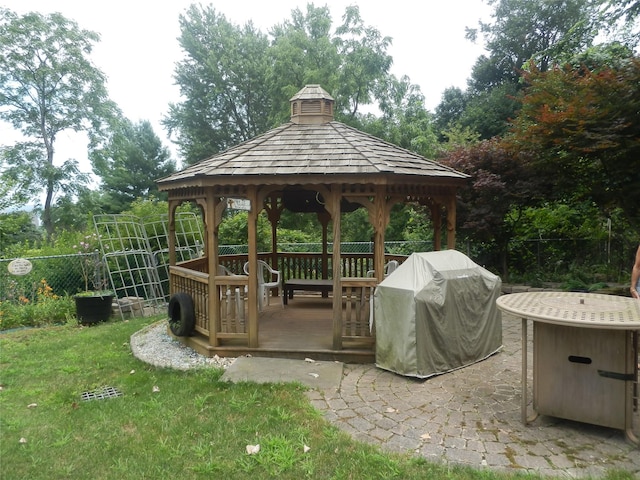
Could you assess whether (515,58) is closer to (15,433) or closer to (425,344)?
(425,344)

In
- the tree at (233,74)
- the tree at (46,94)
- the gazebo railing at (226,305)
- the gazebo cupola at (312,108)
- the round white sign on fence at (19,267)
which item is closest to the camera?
the gazebo railing at (226,305)

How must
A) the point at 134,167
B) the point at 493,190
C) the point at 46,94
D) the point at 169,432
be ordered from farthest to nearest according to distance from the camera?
the point at 134,167, the point at 46,94, the point at 493,190, the point at 169,432

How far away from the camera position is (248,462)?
3.11m

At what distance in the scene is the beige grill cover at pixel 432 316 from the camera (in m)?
4.60

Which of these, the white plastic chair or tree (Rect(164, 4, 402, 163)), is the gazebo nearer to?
the white plastic chair

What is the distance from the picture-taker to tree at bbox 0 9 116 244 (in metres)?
19.4

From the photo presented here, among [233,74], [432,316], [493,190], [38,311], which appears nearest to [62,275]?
[38,311]

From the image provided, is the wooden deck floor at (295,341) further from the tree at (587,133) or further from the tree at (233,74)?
the tree at (233,74)

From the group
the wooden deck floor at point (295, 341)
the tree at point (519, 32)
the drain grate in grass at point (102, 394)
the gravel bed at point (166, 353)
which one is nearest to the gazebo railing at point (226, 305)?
the wooden deck floor at point (295, 341)

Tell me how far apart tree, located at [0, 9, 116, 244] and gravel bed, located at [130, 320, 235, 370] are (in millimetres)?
17334

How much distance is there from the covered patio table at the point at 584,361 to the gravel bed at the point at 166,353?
337cm

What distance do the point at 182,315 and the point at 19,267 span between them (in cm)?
442

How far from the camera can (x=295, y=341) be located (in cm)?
578

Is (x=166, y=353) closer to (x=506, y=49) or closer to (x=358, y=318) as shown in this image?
(x=358, y=318)
